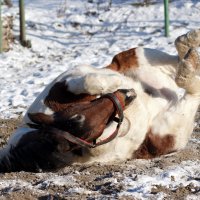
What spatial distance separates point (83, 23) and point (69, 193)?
8.09 meters

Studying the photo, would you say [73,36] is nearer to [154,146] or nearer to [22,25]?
[22,25]

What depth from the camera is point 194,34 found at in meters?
4.43

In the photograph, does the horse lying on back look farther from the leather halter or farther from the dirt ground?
the dirt ground

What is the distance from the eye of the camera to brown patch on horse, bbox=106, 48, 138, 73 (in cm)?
438

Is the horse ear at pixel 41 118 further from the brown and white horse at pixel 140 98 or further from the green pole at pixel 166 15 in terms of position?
the green pole at pixel 166 15

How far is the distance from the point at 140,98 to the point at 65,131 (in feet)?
2.62

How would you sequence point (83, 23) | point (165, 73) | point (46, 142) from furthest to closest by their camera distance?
point (83, 23) < point (165, 73) < point (46, 142)

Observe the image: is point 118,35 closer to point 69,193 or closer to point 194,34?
point 194,34

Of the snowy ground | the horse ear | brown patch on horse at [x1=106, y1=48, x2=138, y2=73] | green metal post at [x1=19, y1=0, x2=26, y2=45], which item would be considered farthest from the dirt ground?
green metal post at [x1=19, y1=0, x2=26, y2=45]

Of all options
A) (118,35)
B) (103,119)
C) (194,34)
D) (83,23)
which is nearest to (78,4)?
(83,23)

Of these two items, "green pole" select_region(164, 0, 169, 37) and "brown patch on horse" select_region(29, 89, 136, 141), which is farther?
"green pole" select_region(164, 0, 169, 37)

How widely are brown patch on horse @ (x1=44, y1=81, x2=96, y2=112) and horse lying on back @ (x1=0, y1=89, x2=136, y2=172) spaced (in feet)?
0.07

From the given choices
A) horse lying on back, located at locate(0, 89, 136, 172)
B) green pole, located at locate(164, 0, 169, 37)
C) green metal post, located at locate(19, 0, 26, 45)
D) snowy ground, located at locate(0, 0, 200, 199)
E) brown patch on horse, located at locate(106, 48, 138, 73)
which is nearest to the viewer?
horse lying on back, located at locate(0, 89, 136, 172)

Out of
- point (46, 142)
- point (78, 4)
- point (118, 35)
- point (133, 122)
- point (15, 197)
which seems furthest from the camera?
point (78, 4)
